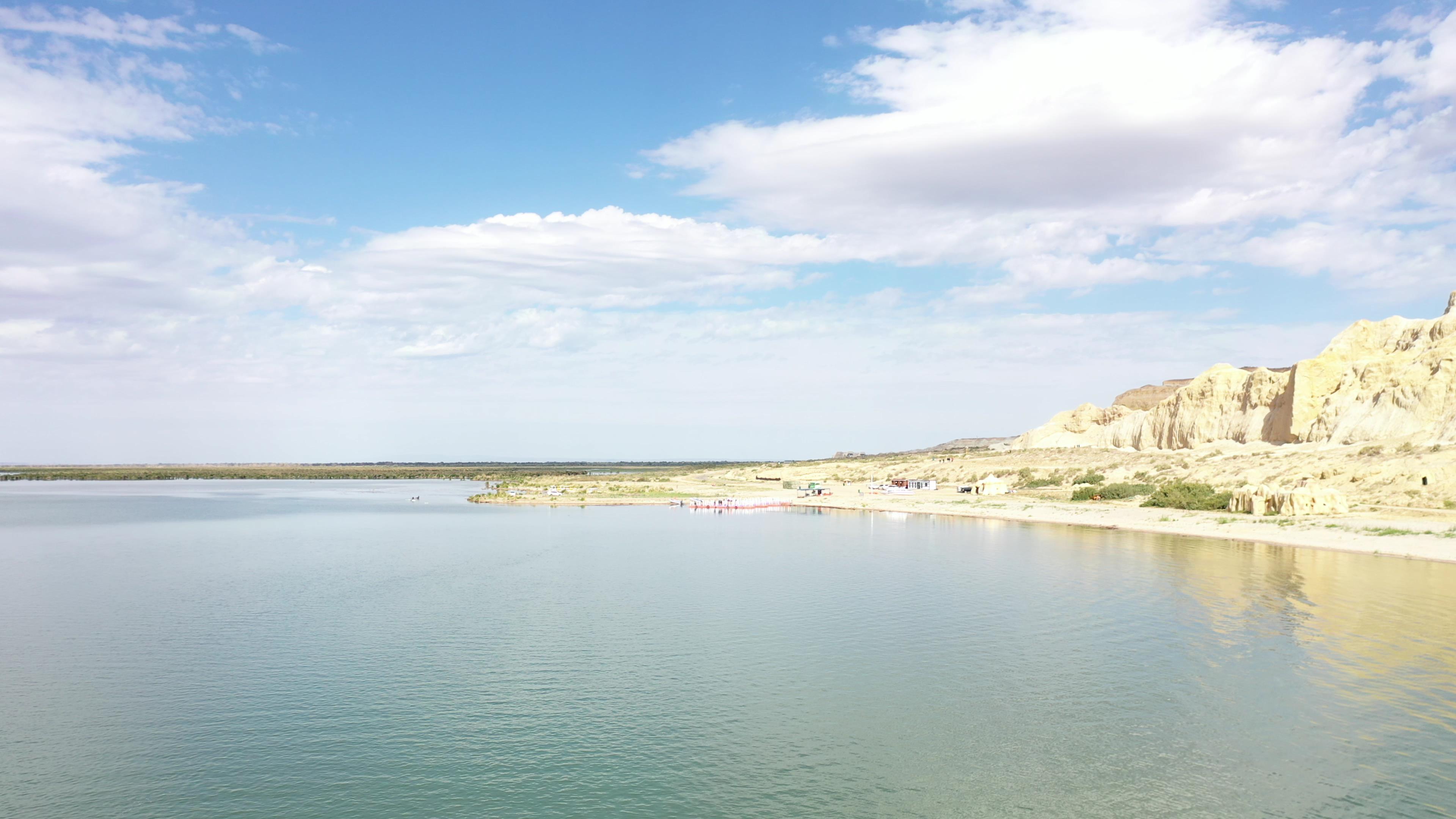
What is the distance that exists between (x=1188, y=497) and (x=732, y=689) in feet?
179

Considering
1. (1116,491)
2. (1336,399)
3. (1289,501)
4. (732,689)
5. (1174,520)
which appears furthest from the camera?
(1336,399)

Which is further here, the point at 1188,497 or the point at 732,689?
the point at 1188,497

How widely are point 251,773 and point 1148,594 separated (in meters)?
31.1

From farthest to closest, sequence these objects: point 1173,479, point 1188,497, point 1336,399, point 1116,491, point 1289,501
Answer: point 1336,399 < point 1173,479 < point 1116,491 < point 1188,497 < point 1289,501

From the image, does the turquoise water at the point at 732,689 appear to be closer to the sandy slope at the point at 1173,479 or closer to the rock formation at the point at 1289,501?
the sandy slope at the point at 1173,479

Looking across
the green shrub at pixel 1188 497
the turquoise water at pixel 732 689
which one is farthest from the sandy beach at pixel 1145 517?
the turquoise water at pixel 732 689

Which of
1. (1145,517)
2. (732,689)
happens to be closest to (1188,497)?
(1145,517)

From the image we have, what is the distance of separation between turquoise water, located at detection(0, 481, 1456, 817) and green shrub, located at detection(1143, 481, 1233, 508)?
18513 millimetres

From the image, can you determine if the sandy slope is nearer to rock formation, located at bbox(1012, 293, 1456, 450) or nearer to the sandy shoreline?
the sandy shoreline

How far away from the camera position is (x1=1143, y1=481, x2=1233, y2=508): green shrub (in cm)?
6228

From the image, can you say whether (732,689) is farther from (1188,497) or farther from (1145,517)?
(1188,497)

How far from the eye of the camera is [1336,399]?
80.7 metres

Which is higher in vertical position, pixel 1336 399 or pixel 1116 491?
pixel 1336 399

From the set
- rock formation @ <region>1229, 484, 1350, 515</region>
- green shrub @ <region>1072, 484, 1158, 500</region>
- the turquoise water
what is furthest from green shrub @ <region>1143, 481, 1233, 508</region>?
the turquoise water
